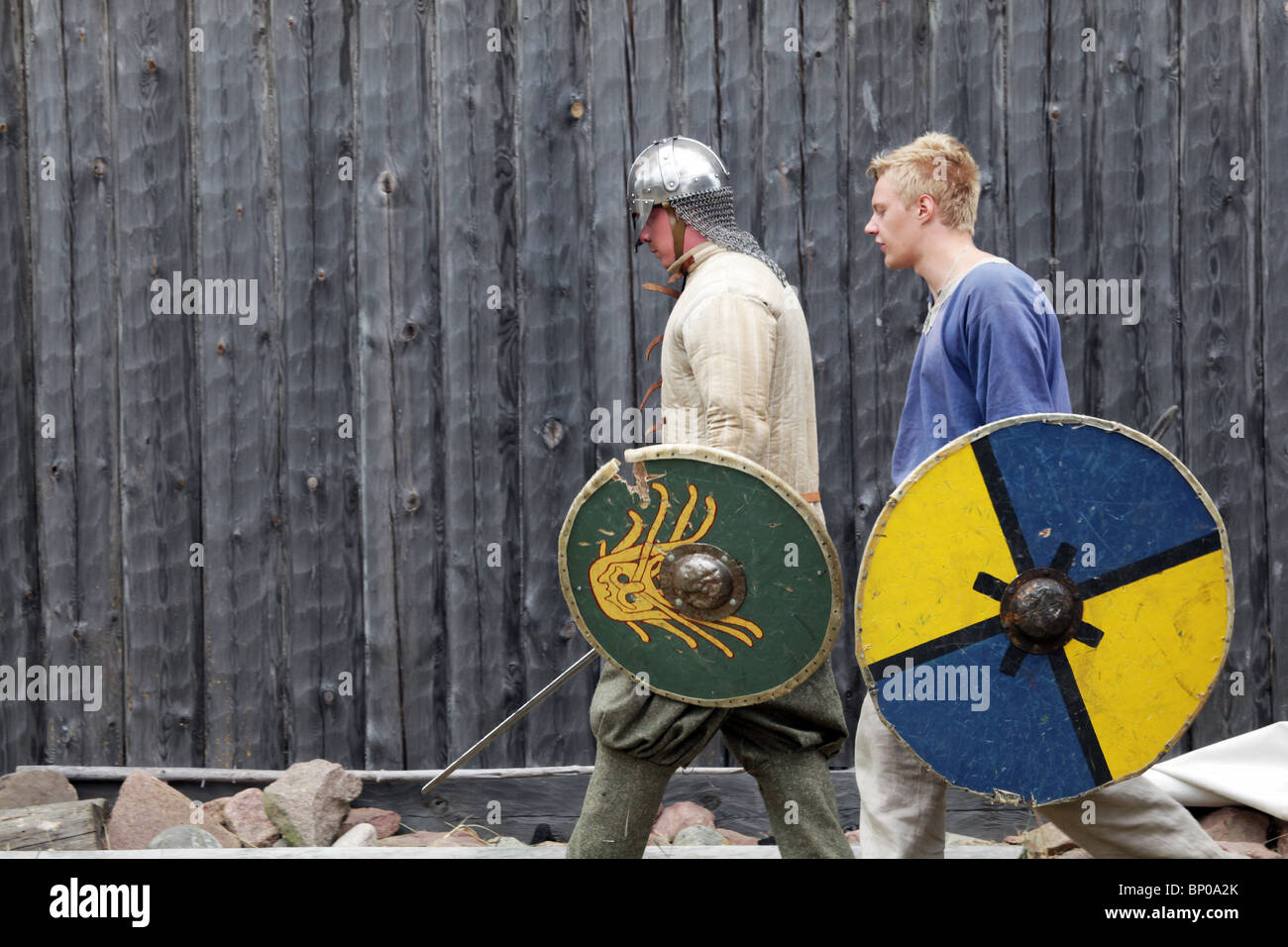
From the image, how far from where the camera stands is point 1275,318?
3.53 meters

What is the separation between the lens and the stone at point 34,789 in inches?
137

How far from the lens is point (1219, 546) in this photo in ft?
7.11

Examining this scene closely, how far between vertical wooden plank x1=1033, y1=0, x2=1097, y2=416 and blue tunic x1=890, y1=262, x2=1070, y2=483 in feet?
3.85

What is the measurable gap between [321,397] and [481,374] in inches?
20.3

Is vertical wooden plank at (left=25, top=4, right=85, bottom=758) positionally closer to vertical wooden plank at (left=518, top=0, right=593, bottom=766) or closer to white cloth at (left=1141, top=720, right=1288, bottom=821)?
vertical wooden plank at (left=518, top=0, right=593, bottom=766)

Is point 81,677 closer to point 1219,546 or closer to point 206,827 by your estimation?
point 206,827

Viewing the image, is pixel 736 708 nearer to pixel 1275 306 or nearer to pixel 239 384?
pixel 239 384

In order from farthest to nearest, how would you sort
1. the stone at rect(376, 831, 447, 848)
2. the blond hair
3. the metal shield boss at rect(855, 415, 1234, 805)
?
the stone at rect(376, 831, 447, 848) < the blond hair < the metal shield boss at rect(855, 415, 1234, 805)

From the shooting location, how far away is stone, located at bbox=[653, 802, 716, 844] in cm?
353

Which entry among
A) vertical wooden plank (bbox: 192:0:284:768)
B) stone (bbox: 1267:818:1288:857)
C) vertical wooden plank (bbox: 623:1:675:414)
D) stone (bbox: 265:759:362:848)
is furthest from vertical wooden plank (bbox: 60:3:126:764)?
stone (bbox: 1267:818:1288:857)

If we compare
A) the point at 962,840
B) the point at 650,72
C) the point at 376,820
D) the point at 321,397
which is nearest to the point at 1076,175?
the point at 650,72

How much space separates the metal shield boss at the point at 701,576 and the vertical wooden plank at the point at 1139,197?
5.77 feet

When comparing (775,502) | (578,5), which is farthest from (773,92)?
(775,502)

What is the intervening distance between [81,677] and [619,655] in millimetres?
2269
